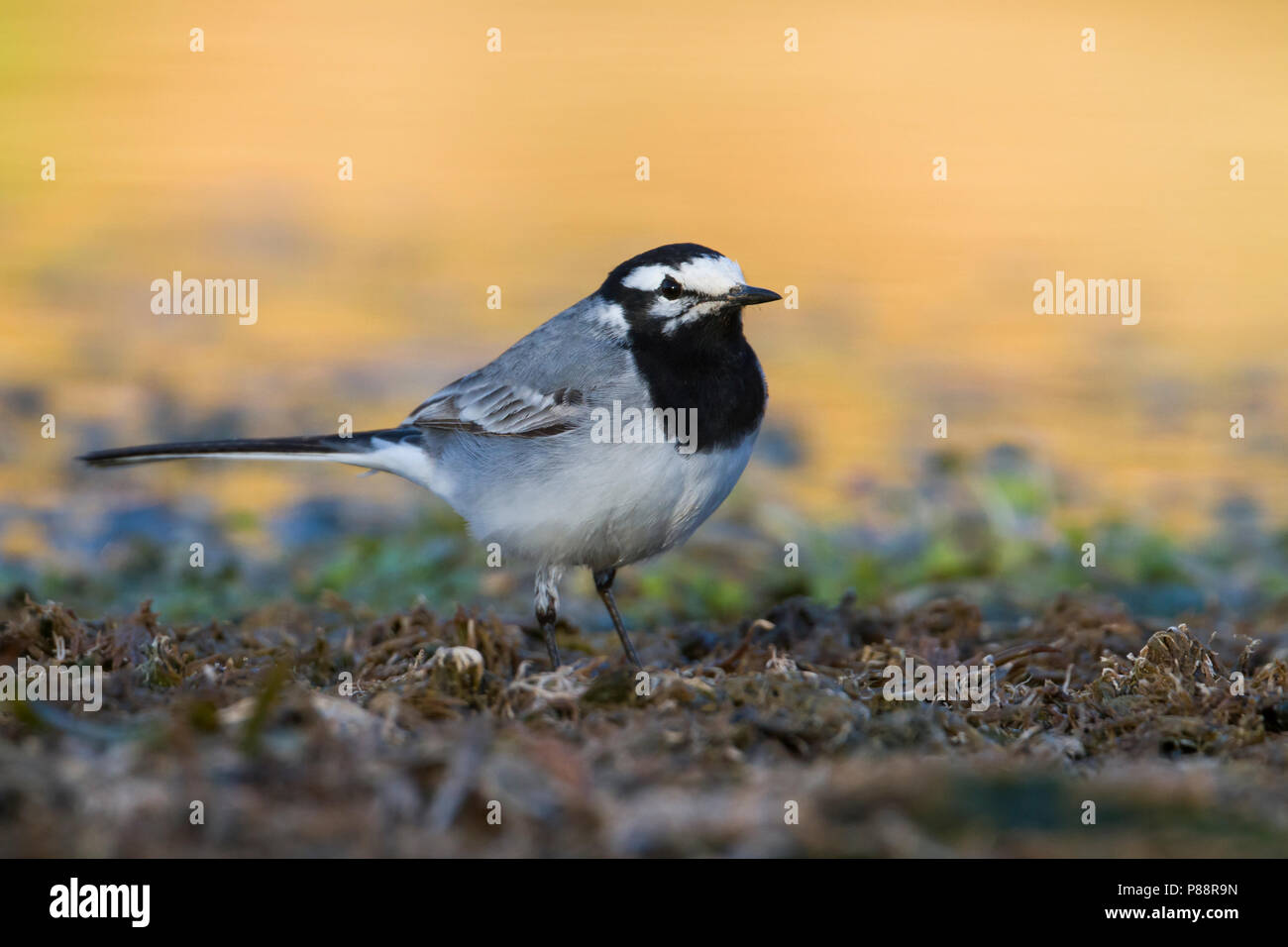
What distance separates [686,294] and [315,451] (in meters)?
2.03

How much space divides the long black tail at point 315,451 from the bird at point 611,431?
0.01m

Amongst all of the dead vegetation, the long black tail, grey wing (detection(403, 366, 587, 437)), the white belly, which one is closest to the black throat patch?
the white belly

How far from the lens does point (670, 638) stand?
23.1 ft

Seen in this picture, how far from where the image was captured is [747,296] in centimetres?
640

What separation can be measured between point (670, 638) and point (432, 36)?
15563 mm

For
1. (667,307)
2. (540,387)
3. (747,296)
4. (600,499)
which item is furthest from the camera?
(540,387)

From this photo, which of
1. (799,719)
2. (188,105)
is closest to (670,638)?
(799,719)

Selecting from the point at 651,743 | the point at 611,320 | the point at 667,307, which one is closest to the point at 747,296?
the point at 667,307

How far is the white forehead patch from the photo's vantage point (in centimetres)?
645

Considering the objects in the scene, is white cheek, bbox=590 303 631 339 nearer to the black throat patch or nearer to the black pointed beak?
the black throat patch

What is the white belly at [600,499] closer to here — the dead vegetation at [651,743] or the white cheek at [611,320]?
the dead vegetation at [651,743]

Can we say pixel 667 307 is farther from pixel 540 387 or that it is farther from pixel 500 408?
pixel 500 408

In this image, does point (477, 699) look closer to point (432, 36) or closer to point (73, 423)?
point (73, 423)
